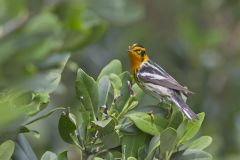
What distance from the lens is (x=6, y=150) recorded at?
9.53 ft

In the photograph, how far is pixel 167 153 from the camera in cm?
328

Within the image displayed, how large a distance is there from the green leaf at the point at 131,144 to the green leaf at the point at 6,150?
21.7 inches

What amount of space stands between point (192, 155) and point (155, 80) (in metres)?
1.71

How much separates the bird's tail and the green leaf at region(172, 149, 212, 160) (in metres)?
0.20

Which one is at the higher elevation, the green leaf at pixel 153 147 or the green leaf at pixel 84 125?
the green leaf at pixel 84 125

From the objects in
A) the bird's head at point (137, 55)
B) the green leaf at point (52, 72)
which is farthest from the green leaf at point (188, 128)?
the bird's head at point (137, 55)

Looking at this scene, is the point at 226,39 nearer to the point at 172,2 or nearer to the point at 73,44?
the point at 172,2

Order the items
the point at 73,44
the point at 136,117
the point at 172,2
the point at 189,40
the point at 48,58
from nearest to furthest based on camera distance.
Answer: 1. the point at 136,117
2. the point at 48,58
3. the point at 73,44
4. the point at 189,40
5. the point at 172,2

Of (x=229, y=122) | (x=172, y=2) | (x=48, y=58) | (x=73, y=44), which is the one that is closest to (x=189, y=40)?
(x=229, y=122)

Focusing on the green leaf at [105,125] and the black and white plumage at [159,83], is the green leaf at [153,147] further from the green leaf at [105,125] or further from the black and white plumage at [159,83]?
the black and white plumage at [159,83]

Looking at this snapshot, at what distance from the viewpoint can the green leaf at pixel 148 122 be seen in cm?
323

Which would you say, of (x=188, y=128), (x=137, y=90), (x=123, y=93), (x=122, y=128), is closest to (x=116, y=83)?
(x=123, y=93)

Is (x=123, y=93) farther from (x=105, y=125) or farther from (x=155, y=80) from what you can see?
(x=155, y=80)

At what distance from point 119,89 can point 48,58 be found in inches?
18.6
